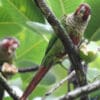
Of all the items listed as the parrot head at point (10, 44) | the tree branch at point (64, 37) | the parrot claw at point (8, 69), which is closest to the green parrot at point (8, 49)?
the parrot head at point (10, 44)

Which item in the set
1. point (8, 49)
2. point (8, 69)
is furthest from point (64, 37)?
Answer: point (8, 49)

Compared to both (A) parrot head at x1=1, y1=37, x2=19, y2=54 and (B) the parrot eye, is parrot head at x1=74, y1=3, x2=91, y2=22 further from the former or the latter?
(A) parrot head at x1=1, y1=37, x2=19, y2=54

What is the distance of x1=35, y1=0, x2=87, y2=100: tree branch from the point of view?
0.99 meters

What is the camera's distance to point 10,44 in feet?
5.13

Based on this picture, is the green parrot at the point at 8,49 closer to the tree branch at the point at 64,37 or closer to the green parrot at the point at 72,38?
the green parrot at the point at 72,38

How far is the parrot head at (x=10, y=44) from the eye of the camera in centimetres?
153

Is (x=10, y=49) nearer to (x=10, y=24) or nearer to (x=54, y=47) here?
(x=10, y=24)

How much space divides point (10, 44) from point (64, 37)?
0.55m

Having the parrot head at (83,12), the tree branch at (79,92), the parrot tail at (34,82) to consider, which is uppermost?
the parrot head at (83,12)

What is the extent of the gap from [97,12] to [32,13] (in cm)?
24

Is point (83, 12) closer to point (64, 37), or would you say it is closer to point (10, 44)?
point (64, 37)

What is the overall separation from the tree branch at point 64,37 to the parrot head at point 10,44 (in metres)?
0.45

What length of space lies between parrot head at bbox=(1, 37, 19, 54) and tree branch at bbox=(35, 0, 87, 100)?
0.45m

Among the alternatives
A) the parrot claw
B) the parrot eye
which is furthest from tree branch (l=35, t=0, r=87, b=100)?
the parrot claw
